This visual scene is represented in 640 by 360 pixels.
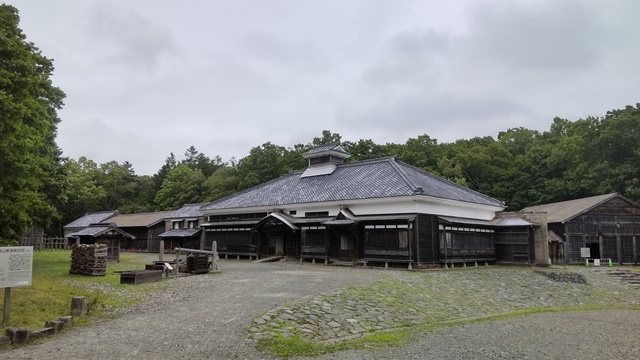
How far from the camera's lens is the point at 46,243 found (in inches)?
1756

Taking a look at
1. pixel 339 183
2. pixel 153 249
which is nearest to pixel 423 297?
pixel 339 183

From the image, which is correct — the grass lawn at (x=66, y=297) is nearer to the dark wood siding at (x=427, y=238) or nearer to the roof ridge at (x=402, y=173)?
the dark wood siding at (x=427, y=238)

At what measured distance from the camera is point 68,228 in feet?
176

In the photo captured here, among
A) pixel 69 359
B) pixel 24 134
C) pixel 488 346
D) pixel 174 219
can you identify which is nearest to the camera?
pixel 69 359

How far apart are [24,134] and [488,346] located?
16.8 m

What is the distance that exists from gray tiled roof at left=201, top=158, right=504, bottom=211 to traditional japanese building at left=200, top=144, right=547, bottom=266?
88 mm

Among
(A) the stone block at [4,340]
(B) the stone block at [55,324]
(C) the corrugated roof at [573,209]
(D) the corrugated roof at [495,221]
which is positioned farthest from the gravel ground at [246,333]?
(C) the corrugated roof at [573,209]

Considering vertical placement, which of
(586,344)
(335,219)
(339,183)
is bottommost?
(586,344)

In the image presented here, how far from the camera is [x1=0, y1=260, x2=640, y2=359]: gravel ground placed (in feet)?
27.4

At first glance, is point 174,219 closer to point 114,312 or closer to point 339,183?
point 339,183

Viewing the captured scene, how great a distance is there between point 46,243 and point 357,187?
36.9 m

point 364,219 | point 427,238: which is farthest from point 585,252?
point 364,219

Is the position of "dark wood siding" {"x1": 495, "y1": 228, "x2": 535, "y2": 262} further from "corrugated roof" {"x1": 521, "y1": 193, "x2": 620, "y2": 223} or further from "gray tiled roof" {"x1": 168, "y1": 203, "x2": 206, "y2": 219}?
"gray tiled roof" {"x1": 168, "y1": 203, "x2": 206, "y2": 219}

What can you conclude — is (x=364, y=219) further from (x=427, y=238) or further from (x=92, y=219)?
(x=92, y=219)
